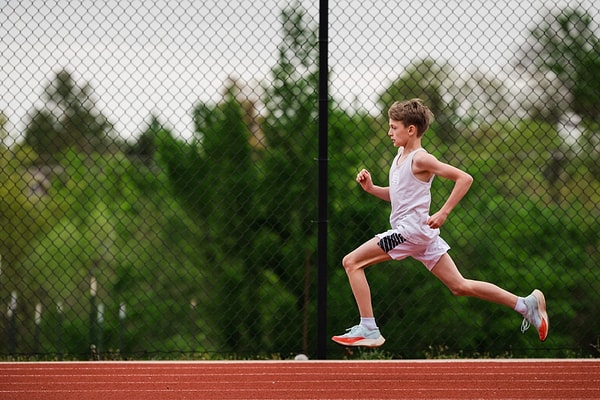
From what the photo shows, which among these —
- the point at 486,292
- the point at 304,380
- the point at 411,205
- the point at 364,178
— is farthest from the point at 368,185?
the point at 304,380

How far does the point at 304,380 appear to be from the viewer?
4238 millimetres

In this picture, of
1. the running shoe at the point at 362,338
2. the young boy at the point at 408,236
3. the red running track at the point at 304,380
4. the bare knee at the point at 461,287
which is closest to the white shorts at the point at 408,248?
the young boy at the point at 408,236

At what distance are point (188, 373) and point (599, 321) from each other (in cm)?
859

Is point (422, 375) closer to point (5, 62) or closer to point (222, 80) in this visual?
point (222, 80)

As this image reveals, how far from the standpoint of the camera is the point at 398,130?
376 centimetres

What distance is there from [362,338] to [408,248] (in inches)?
18.0

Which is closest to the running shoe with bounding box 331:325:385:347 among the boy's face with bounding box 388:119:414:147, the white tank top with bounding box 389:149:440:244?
the white tank top with bounding box 389:149:440:244

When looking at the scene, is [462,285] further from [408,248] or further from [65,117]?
[65,117]

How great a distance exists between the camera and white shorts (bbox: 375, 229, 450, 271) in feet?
12.1

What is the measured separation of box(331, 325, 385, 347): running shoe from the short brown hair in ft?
3.05

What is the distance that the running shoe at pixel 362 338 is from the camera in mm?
3695

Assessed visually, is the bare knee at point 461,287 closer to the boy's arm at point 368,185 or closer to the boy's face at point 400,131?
the boy's arm at point 368,185

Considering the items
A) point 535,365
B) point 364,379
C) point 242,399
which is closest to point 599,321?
point 535,365

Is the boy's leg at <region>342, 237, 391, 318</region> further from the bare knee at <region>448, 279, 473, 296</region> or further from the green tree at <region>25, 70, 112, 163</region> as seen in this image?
the green tree at <region>25, 70, 112, 163</region>
